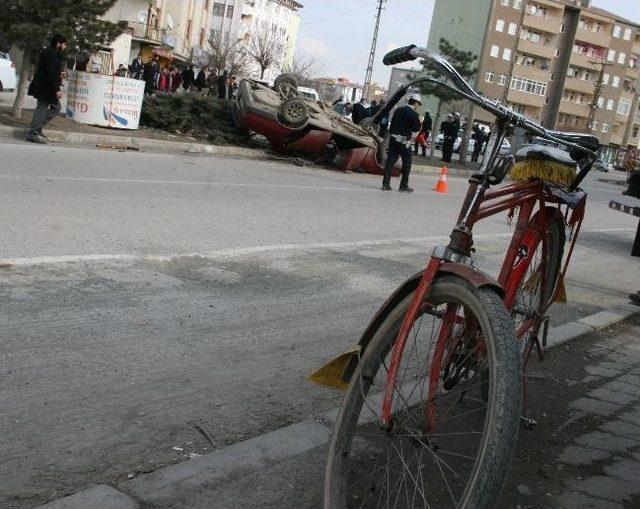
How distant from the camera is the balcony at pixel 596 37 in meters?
110

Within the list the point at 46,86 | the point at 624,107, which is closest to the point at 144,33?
the point at 46,86

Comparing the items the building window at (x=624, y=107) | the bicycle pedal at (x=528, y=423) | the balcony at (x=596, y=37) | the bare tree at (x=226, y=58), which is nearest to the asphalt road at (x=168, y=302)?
the bicycle pedal at (x=528, y=423)

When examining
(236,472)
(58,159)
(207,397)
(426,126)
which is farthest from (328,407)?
(426,126)

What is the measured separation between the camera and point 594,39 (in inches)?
4417

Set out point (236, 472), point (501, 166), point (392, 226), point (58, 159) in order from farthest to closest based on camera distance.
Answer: point (58, 159), point (392, 226), point (236, 472), point (501, 166)

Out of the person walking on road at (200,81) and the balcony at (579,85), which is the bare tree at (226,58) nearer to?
the person walking on road at (200,81)

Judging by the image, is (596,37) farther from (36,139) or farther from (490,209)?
(490,209)

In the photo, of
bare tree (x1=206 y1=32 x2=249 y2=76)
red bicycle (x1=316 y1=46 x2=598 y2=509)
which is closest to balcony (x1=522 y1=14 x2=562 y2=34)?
bare tree (x1=206 y1=32 x2=249 y2=76)

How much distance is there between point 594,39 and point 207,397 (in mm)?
117440

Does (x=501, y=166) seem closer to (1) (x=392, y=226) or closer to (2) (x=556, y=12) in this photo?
(1) (x=392, y=226)

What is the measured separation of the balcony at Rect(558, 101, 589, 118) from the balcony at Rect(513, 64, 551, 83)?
6.90 metres

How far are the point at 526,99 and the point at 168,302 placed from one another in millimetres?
106067

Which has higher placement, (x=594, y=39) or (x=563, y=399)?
(x=594, y=39)

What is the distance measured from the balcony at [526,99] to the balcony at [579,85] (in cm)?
644
